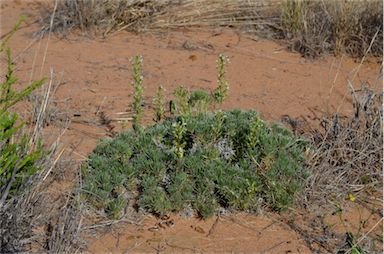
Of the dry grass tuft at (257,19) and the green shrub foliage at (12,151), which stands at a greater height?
the green shrub foliage at (12,151)

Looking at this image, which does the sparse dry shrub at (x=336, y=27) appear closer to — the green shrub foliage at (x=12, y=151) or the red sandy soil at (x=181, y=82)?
the red sandy soil at (x=181, y=82)

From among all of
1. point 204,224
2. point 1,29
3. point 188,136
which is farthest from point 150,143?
point 1,29

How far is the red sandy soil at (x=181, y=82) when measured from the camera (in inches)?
163

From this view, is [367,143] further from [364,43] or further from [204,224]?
[364,43]

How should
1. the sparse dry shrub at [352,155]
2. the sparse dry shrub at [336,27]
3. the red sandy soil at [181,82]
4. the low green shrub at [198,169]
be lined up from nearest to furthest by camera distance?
the red sandy soil at [181,82] < the low green shrub at [198,169] < the sparse dry shrub at [352,155] < the sparse dry shrub at [336,27]

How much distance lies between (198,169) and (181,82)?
91.6 inches

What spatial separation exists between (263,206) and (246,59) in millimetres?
3179

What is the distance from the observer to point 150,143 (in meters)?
4.53

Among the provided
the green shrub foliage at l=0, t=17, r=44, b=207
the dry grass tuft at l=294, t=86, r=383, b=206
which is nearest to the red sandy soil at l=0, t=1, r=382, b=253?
the dry grass tuft at l=294, t=86, r=383, b=206

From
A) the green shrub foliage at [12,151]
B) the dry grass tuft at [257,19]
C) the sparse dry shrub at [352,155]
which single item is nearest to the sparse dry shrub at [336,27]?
the dry grass tuft at [257,19]

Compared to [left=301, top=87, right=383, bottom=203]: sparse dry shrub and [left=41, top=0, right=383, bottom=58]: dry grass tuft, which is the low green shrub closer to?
[left=301, top=87, right=383, bottom=203]: sparse dry shrub

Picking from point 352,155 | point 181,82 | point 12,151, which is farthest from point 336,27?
point 12,151

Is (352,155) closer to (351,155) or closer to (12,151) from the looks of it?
(351,155)

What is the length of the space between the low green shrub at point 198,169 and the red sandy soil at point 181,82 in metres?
0.13
